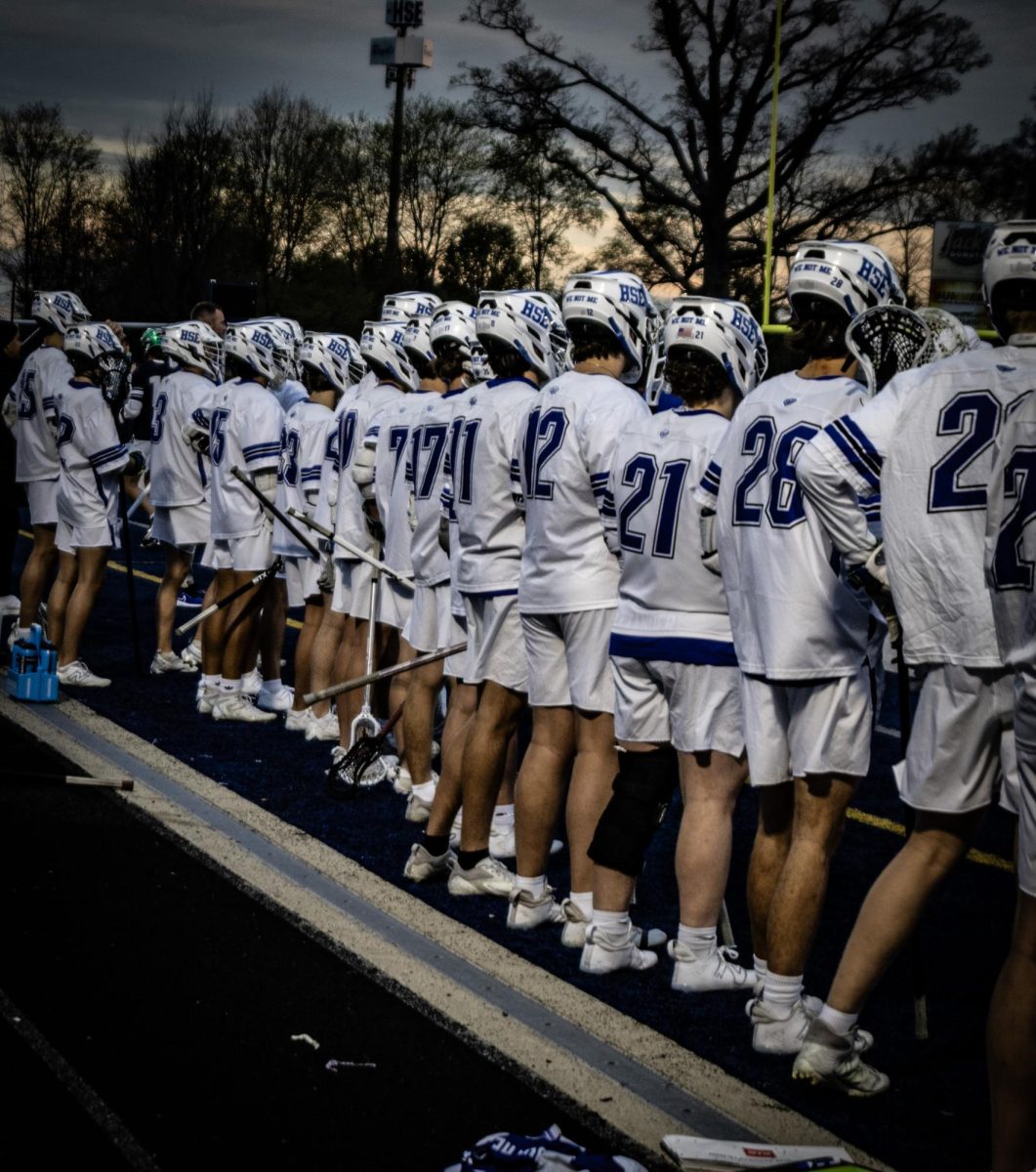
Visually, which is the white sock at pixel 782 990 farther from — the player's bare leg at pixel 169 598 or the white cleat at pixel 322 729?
the player's bare leg at pixel 169 598

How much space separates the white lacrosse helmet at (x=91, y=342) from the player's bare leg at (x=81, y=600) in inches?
51.6

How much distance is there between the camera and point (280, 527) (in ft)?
32.6

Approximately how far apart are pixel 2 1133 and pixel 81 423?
7.34 m

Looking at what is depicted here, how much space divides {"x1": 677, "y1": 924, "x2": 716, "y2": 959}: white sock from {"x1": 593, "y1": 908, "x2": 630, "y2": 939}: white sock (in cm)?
23

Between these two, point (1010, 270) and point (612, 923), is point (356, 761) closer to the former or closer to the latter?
point (612, 923)

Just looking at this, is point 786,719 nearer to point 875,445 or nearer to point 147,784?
point 875,445

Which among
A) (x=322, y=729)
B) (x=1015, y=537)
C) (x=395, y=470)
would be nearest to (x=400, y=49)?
(x=322, y=729)

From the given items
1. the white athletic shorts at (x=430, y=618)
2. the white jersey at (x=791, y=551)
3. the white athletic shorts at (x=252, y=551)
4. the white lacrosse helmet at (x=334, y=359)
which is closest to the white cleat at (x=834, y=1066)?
the white jersey at (x=791, y=551)

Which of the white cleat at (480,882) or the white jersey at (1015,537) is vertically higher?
the white jersey at (1015,537)

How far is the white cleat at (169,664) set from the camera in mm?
11695

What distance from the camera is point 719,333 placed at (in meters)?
5.63

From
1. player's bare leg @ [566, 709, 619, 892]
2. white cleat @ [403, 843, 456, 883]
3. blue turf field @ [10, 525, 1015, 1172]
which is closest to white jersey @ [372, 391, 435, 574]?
blue turf field @ [10, 525, 1015, 1172]

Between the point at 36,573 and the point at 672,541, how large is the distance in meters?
7.26

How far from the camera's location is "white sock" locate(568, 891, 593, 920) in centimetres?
620
